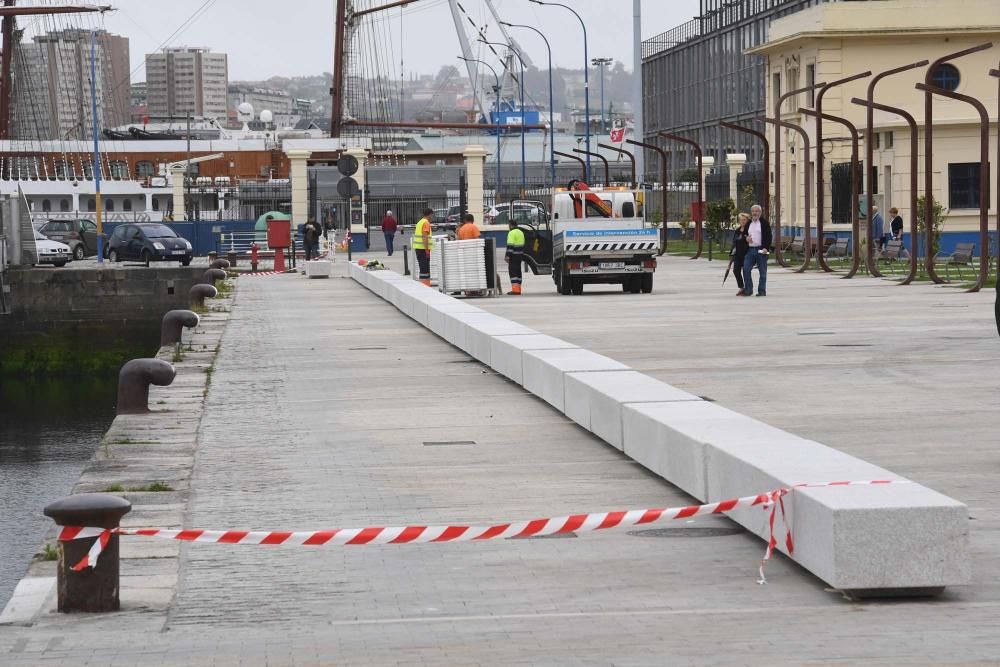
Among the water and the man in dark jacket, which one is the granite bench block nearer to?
the water

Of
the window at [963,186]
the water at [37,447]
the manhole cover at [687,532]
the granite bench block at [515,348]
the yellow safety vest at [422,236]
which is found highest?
the window at [963,186]

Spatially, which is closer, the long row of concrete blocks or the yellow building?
the long row of concrete blocks

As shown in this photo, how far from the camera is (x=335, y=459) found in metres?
12.3

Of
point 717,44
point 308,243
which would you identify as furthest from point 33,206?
point 308,243

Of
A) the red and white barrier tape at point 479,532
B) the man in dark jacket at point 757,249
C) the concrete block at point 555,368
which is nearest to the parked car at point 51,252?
the man in dark jacket at point 757,249

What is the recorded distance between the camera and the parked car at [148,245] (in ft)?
206

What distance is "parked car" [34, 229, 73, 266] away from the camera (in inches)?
2520

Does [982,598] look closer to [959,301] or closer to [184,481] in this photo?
[184,481]

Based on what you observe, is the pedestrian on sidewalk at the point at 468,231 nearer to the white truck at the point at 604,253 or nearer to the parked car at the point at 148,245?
the white truck at the point at 604,253

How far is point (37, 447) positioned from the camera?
104 ft

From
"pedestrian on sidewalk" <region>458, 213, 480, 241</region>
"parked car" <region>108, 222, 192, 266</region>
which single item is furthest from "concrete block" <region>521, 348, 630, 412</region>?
"parked car" <region>108, 222, 192, 266</region>

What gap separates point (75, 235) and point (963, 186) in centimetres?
3966

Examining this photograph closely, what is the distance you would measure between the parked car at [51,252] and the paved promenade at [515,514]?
146ft

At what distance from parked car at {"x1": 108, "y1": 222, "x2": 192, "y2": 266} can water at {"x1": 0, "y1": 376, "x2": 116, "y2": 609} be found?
43.6 feet
